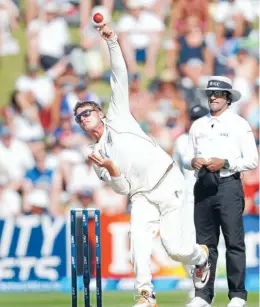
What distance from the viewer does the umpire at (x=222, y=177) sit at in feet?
30.4

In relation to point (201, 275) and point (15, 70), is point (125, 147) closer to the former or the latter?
point (201, 275)

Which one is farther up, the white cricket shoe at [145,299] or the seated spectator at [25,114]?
the seated spectator at [25,114]

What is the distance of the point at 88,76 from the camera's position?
55.5 ft

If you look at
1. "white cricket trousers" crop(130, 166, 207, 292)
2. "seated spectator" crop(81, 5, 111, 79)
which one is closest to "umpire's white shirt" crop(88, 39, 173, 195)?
"white cricket trousers" crop(130, 166, 207, 292)

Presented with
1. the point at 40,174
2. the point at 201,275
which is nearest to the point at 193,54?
the point at 40,174

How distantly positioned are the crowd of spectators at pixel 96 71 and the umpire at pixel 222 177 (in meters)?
5.60

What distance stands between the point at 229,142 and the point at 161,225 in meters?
0.95

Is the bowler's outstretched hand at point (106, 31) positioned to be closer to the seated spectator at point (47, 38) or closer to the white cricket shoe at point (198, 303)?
the white cricket shoe at point (198, 303)

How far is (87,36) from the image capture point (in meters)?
17.2

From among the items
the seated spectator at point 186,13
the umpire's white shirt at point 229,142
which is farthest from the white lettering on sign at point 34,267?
the seated spectator at point 186,13

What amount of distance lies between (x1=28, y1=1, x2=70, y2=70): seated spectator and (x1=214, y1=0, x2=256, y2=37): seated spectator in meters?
2.37

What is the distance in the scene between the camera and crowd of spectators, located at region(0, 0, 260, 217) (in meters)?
15.5

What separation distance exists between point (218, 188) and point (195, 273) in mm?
733

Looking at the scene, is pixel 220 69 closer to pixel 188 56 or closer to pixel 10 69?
pixel 188 56
